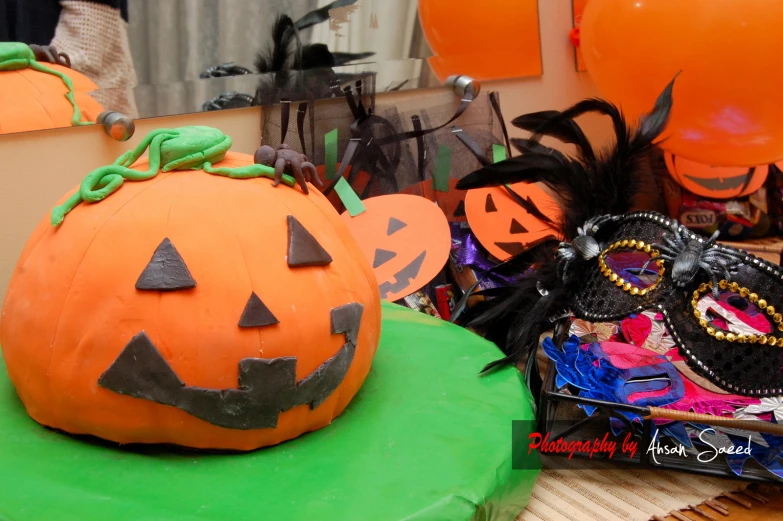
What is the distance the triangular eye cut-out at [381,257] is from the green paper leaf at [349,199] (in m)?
0.14

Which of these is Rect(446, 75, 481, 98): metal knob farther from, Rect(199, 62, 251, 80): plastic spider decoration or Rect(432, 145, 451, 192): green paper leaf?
Rect(199, 62, 251, 80): plastic spider decoration

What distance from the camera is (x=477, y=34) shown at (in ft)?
8.87

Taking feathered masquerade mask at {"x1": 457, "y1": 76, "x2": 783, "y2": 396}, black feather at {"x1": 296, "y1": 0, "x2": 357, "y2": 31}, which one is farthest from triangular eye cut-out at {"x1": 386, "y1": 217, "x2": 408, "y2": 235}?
black feather at {"x1": 296, "y1": 0, "x2": 357, "y2": 31}

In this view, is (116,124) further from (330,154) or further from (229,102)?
(330,154)

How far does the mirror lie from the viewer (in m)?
1.85

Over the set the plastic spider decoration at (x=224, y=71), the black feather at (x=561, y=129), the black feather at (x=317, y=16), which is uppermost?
the black feather at (x=317, y=16)

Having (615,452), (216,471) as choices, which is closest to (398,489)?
(216,471)

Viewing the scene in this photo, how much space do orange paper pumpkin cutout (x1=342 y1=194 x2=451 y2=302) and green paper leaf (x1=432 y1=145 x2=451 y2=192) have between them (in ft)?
0.47

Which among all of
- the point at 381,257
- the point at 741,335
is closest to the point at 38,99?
the point at 381,257

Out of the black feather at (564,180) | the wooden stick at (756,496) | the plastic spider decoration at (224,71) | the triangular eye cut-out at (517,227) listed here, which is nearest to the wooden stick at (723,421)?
the wooden stick at (756,496)

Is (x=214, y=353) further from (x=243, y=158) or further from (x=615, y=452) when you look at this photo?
(x=615, y=452)

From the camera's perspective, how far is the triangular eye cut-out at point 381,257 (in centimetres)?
221

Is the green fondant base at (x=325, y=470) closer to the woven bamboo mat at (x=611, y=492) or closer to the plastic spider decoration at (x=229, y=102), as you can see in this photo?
the woven bamboo mat at (x=611, y=492)

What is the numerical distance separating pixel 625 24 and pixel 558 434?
1265 mm
